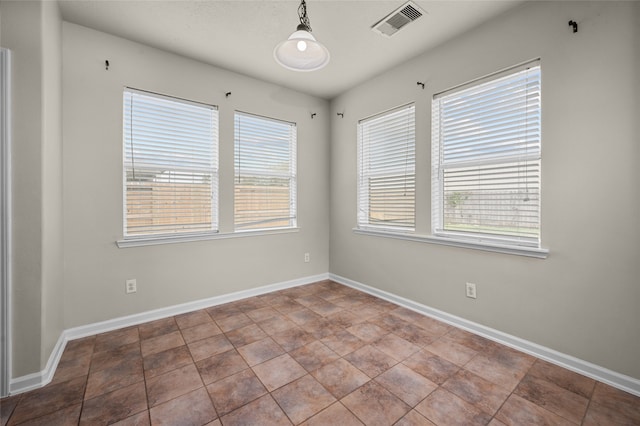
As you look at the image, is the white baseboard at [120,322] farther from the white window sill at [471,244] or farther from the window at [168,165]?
the white window sill at [471,244]

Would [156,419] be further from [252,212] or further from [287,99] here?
[287,99]

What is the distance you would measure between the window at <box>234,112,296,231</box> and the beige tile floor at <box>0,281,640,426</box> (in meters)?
1.36

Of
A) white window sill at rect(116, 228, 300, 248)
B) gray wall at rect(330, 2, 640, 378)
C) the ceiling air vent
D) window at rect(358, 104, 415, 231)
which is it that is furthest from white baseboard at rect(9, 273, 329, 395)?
the ceiling air vent

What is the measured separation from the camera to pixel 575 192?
6.44 feet

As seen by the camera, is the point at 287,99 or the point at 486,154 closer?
the point at 486,154

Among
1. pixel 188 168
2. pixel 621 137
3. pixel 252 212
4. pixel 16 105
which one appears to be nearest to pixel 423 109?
pixel 621 137

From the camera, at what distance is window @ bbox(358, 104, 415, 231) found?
10.3ft

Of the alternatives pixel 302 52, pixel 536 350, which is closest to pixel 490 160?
pixel 536 350

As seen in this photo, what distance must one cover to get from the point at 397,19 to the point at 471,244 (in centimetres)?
208

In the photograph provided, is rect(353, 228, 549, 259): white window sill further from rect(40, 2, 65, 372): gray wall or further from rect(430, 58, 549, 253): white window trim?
rect(40, 2, 65, 372): gray wall

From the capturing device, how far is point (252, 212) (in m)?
3.52

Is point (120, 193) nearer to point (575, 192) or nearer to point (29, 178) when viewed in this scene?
point (29, 178)

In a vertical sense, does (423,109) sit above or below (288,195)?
above

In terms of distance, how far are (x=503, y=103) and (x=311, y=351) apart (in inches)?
104
